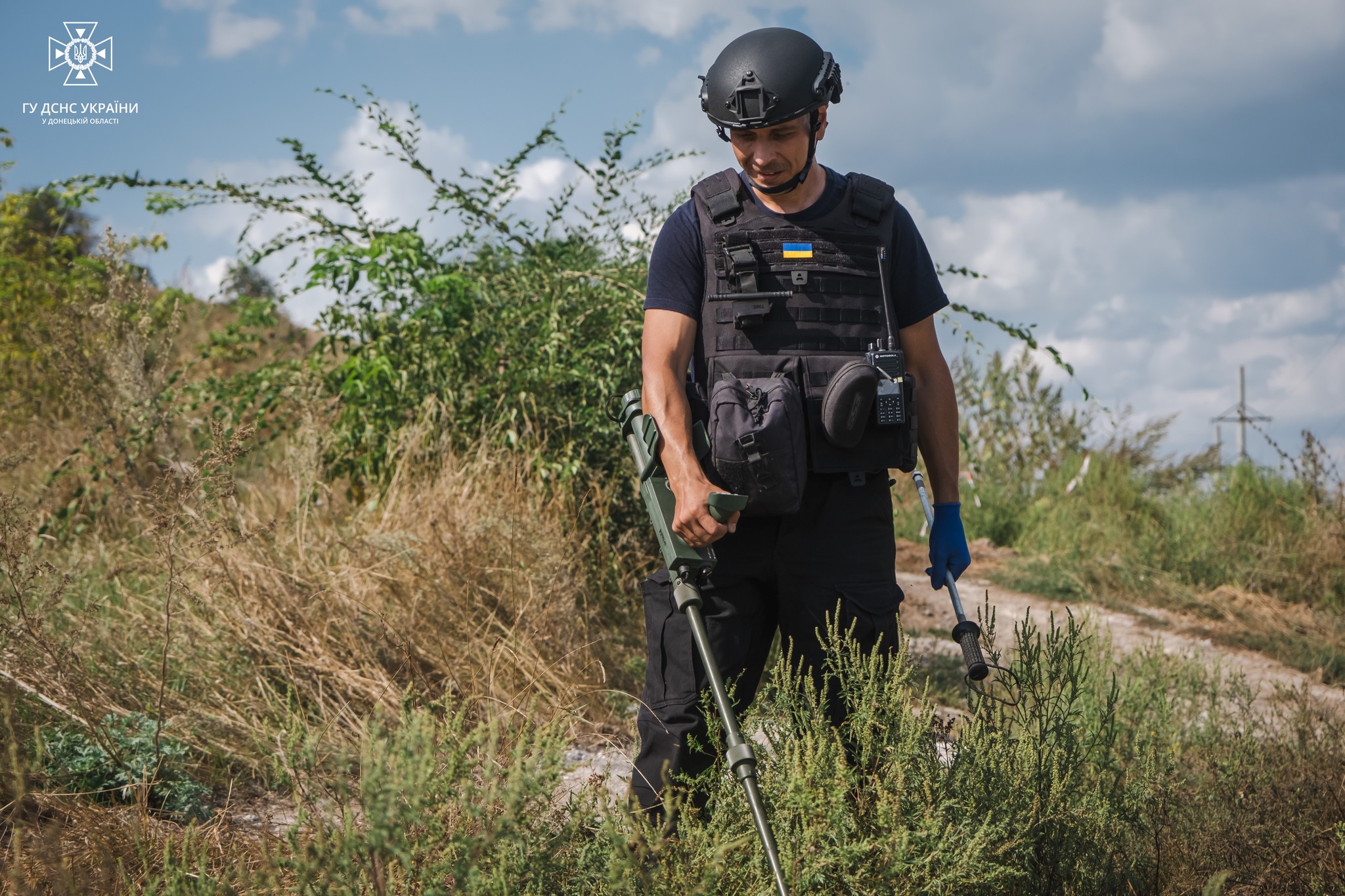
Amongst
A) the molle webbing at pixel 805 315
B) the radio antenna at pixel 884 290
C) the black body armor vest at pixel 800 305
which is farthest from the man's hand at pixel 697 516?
the radio antenna at pixel 884 290

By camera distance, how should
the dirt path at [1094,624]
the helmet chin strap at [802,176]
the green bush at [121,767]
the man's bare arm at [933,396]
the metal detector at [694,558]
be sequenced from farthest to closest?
the dirt path at [1094,624] < the green bush at [121,767] < the man's bare arm at [933,396] < the helmet chin strap at [802,176] < the metal detector at [694,558]

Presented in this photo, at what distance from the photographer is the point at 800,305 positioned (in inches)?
106

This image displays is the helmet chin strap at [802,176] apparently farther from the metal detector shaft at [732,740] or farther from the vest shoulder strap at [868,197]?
the metal detector shaft at [732,740]

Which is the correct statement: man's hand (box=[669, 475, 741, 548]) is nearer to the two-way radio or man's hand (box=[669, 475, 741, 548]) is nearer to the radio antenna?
the two-way radio

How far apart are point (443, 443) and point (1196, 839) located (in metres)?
3.59

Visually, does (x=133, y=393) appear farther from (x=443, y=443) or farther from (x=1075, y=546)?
(x=1075, y=546)

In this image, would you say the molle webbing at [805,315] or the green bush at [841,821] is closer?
the green bush at [841,821]

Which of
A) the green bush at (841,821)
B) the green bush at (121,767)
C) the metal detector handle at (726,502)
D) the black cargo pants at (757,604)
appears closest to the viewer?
the green bush at (841,821)

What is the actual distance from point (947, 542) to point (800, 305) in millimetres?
806

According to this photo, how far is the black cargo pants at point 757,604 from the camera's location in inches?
102

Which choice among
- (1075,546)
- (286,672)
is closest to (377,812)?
(286,672)

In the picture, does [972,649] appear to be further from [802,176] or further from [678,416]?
[802,176]

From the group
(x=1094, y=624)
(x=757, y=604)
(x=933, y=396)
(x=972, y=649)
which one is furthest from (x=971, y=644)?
(x=1094, y=624)

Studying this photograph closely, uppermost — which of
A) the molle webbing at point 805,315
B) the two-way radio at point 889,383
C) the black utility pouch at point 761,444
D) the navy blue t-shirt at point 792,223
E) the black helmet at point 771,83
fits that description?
the black helmet at point 771,83
